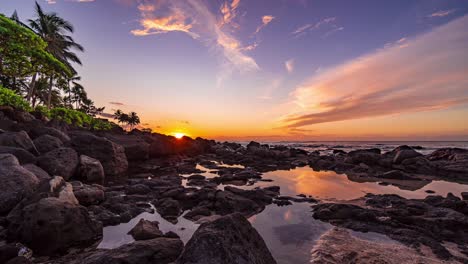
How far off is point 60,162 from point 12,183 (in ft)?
13.8

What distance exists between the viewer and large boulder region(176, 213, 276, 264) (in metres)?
2.81

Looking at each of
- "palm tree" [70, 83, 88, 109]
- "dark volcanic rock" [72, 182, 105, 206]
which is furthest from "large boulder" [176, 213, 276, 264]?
"palm tree" [70, 83, 88, 109]

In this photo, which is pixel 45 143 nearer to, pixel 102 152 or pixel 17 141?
pixel 17 141

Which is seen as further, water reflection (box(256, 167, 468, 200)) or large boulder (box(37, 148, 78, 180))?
water reflection (box(256, 167, 468, 200))

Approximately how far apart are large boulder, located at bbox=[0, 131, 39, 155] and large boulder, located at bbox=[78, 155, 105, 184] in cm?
216

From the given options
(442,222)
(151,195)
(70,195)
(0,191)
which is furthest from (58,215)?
(442,222)

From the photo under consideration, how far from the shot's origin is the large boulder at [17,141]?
10.5 meters

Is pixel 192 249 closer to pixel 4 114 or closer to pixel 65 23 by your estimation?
pixel 4 114

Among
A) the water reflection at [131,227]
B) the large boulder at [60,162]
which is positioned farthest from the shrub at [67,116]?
the water reflection at [131,227]

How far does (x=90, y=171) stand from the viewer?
1155cm

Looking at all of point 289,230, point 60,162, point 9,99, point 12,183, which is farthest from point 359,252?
point 9,99

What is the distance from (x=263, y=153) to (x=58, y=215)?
80.3 ft

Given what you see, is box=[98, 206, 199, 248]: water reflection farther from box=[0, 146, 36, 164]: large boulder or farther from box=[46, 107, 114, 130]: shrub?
box=[46, 107, 114, 130]: shrub

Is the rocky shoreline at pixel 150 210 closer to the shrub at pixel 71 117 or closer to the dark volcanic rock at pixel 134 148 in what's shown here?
the dark volcanic rock at pixel 134 148
